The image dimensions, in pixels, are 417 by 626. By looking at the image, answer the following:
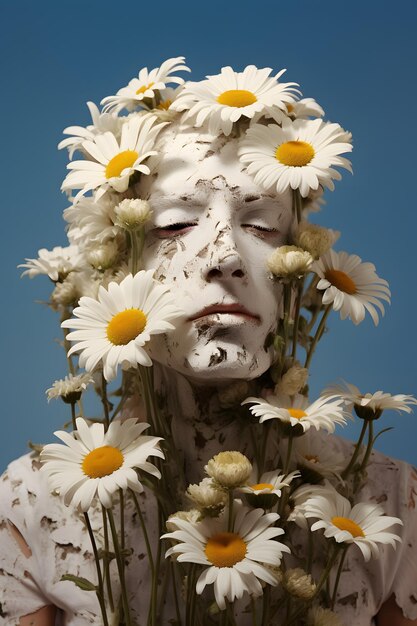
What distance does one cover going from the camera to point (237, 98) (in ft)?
5.91

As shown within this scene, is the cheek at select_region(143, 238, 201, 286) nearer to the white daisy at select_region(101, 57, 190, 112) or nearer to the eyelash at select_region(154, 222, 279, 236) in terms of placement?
the eyelash at select_region(154, 222, 279, 236)

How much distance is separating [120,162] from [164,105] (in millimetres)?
177

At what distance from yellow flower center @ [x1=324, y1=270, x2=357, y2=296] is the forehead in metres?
0.13

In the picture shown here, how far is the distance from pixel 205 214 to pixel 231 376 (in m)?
0.25

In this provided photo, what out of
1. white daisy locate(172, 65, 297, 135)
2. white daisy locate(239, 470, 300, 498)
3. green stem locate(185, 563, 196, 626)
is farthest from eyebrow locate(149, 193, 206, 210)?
green stem locate(185, 563, 196, 626)

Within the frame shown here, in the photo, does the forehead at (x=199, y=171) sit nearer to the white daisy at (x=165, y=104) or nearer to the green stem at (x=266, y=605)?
the white daisy at (x=165, y=104)

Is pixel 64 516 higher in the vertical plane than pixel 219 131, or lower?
lower

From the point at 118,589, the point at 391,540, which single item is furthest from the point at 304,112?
the point at 118,589

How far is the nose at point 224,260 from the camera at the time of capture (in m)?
1.72

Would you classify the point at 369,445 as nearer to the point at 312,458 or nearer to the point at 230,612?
the point at 312,458

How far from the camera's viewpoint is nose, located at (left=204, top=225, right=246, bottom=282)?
172cm

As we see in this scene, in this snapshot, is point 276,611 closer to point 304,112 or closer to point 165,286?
point 165,286

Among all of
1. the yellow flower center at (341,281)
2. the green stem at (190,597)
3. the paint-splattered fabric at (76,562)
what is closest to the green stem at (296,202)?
the yellow flower center at (341,281)

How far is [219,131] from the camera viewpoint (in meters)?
1.83
